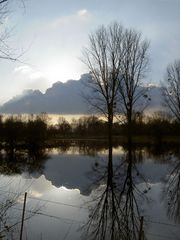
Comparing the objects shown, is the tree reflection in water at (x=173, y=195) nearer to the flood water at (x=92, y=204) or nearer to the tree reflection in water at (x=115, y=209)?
the flood water at (x=92, y=204)

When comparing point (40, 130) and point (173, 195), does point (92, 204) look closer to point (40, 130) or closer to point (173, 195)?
point (173, 195)

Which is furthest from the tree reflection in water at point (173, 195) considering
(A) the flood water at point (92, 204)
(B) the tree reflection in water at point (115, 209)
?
(B) the tree reflection in water at point (115, 209)

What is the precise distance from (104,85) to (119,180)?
2219 centimetres

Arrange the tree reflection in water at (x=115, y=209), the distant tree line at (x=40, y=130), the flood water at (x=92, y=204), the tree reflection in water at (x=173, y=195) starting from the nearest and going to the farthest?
the tree reflection in water at (x=115, y=209) → the flood water at (x=92, y=204) → the tree reflection in water at (x=173, y=195) → the distant tree line at (x=40, y=130)

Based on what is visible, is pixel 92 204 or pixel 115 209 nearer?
pixel 115 209

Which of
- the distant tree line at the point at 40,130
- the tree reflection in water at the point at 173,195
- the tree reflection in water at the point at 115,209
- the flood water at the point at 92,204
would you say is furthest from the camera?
the distant tree line at the point at 40,130

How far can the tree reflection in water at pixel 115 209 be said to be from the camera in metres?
9.36

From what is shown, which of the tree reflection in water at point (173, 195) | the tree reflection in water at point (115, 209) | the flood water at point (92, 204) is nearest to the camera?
the tree reflection in water at point (115, 209)

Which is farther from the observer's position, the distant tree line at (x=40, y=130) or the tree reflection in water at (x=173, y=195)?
the distant tree line at (x=40, y=130)

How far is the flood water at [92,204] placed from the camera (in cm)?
955

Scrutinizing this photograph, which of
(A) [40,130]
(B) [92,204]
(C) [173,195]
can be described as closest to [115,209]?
(B) [92,204]

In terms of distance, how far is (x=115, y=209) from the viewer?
11844mm

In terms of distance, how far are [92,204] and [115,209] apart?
50.2 inches

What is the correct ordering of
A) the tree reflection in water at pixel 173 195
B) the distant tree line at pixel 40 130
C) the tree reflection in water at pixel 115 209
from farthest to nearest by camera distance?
1. the distant tree line at pixel 40 130
2. the tree reflection in water at pixel 173 195
3. the tree reflection in water at pixel 115 209
